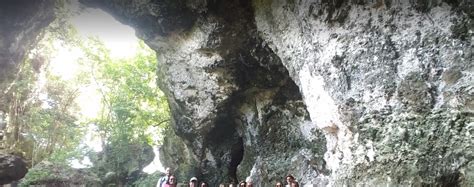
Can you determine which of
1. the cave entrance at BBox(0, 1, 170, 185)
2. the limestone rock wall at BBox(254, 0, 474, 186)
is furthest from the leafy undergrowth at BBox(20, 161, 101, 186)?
the limestone rock wall at BBox(254, 0, 474, 186)

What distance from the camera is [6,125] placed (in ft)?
54.1

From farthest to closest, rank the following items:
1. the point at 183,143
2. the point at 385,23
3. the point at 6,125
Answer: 1. the point at 6,125
2. the point at 183,143
3. the point at 385,23

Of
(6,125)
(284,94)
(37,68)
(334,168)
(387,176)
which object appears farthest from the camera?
(37,68)

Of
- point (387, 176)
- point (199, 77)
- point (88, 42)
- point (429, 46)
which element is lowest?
point (387, 176)

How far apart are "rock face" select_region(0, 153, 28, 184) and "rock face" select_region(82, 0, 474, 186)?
5.21 metres

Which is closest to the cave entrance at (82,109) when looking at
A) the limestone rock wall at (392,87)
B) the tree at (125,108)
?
the tree at (125,108)

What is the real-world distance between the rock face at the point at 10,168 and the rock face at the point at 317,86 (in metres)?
5.21

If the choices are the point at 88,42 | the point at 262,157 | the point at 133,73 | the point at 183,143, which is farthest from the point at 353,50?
the point at 88,42

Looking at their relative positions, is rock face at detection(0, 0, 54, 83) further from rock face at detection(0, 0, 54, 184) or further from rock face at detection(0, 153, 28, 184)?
rock face at detection(0, 153, 28, 184)

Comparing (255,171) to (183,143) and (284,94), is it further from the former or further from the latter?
(183,143)

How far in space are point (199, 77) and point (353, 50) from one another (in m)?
5.62

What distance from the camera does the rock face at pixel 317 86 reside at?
667 cm

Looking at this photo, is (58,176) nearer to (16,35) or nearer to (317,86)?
(16,35)

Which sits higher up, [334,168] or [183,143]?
[183,143]
